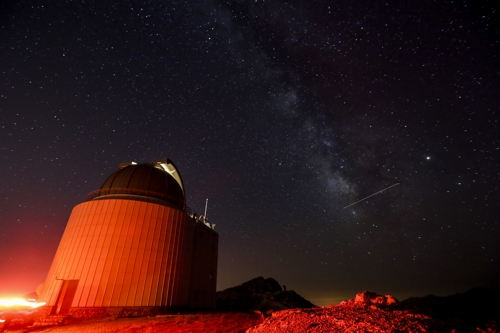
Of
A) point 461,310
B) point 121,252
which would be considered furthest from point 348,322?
point 121,252

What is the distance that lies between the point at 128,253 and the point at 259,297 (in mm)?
29116

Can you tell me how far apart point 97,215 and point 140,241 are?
145 inches

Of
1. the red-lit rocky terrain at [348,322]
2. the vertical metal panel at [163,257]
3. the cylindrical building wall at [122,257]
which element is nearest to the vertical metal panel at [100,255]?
the cylindrical building wall at [122,257]

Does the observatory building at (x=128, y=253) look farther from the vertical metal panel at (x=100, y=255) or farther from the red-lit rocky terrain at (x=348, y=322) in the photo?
the red-lit rocky terrain at (x=348, y=322)

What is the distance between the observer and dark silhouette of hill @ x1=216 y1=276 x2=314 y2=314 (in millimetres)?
31858

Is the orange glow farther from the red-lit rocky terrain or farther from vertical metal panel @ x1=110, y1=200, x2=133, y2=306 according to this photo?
vertical metal panel @ x1=110, y1=200, x2=133, y2=306

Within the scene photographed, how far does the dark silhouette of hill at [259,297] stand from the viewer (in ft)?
105

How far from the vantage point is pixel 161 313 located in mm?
15930

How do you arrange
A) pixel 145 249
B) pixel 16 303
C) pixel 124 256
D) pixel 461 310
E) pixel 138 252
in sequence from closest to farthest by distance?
pixel 461 310
pixel 16 303
pixel 124 256
pixel 138 252
pixel 145 249

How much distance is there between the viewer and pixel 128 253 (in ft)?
53.0

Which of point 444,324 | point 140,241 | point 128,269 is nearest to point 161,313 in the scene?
point 128,269

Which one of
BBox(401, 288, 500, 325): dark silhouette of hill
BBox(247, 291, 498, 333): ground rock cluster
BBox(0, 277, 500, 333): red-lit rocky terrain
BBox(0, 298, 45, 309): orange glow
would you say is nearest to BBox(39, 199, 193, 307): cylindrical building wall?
BBox(0, 298, 45, 309): orange glow

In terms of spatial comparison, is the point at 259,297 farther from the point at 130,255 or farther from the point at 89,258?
the point at 89,258

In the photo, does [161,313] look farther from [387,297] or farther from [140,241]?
[387,297]
